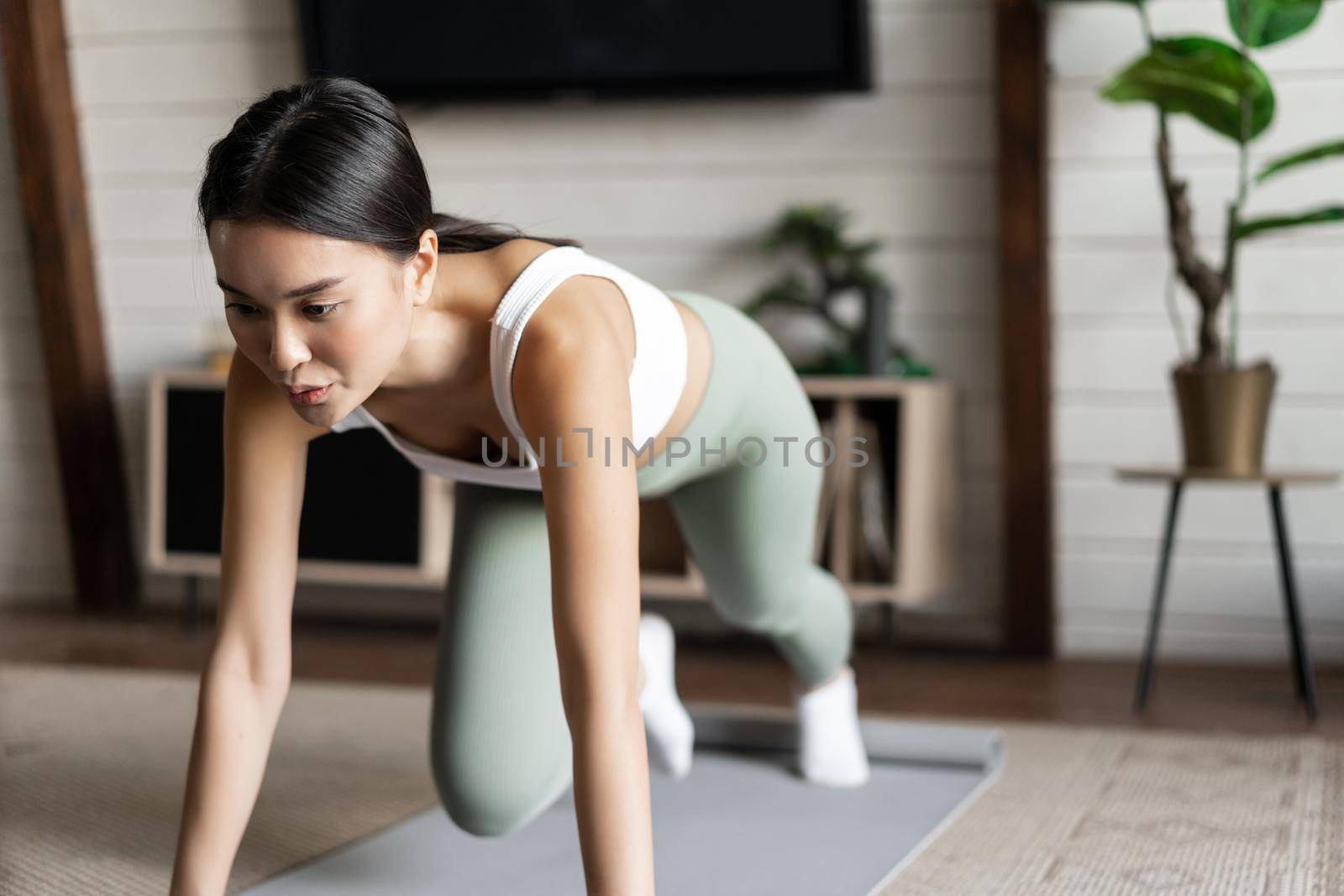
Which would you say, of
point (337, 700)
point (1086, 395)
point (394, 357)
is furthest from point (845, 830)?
point (1086, 395)

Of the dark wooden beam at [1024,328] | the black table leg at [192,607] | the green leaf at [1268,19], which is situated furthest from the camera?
the black table leg at [192,607]

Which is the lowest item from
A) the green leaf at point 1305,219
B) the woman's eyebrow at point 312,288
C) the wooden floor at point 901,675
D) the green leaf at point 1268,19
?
the wooden floor at point 901,675

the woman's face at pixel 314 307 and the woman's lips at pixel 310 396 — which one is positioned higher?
the woman's face at pixel 314 307

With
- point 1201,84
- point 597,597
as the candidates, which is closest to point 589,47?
point 1201,84

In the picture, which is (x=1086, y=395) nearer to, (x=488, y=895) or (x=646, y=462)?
(x=646, y=462)

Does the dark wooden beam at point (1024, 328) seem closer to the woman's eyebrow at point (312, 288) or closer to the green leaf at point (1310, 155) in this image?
the green leaf at point (1310, 155)

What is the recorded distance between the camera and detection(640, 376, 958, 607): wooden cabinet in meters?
2.51

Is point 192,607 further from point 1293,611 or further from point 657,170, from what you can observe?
point 1293,611

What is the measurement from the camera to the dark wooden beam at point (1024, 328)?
247 centimetres

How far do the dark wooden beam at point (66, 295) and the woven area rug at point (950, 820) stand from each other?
3.05 feet

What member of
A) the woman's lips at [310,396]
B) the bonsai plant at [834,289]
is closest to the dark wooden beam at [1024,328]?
the bonsai plant at [834,289]

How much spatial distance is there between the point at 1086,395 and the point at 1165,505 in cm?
26

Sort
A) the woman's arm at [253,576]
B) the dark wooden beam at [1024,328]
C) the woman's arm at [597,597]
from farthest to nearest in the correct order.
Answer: the dark wooden beam at [1024,328], the woman's arm at [253,576], the woman's arm at [597,597]

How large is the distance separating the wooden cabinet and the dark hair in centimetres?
150
